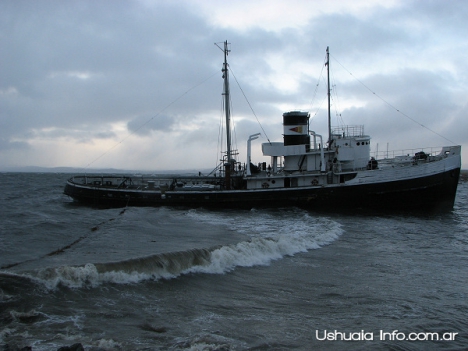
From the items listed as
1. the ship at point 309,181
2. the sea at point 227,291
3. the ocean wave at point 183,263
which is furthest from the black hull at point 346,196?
the ocean wave at point 183,263

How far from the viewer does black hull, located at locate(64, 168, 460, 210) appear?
29672 mm

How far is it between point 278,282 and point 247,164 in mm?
22978

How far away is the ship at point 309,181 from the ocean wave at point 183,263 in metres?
12.1

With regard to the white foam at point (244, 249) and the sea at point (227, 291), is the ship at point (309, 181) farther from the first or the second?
the sea at point (227, 291)

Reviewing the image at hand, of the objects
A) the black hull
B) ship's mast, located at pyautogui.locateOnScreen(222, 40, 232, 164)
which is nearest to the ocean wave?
the black hull

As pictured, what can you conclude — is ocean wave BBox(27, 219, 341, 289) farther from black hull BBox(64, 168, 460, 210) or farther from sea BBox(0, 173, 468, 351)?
black hull BBox(64, 168, 460, 210)

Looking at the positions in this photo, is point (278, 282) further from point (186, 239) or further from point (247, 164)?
point (247, 164)

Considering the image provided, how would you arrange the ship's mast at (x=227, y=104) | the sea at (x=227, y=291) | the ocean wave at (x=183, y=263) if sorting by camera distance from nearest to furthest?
the sea at (x=227, y=291)
the ocean wave at (x=183, y=263)
the ship's mast at (x=227, y=104)

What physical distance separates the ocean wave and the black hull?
11.8 meters

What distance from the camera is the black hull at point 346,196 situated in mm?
29672

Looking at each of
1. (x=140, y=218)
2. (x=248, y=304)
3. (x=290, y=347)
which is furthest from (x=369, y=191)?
(x=290, y=347)

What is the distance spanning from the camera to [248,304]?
30.8 feet

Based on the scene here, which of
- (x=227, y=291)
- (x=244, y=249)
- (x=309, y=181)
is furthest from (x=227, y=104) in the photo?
(x=227, y=291)

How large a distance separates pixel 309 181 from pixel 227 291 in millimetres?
23203
